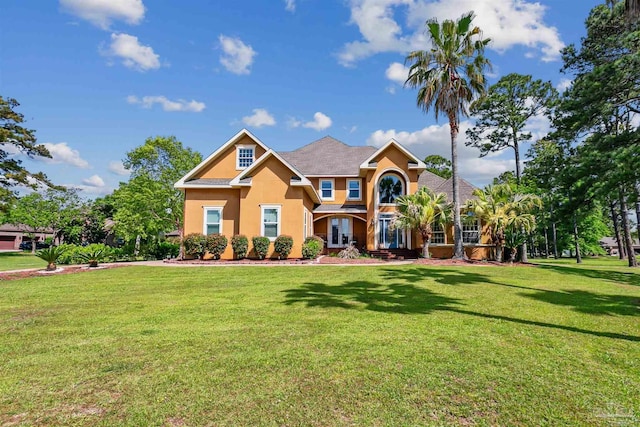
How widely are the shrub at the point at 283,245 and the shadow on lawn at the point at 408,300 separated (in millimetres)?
7413

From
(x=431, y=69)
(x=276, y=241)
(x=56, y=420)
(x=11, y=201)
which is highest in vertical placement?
(x=431, y=69)

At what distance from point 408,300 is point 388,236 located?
→ 14.7 metres

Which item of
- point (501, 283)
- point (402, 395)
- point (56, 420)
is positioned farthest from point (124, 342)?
point (501, 283)

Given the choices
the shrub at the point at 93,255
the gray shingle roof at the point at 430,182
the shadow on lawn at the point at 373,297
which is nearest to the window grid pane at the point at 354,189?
the gray shingle roof at the point at 430,182

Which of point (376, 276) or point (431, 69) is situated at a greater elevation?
point (431, 69)

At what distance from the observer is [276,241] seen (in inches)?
730

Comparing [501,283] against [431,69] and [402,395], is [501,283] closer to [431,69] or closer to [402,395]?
[402,395]

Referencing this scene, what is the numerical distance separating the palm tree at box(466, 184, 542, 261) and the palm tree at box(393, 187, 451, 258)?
1.87 m

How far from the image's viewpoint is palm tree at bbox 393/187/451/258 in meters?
20.2

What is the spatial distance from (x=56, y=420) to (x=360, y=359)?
3.44m

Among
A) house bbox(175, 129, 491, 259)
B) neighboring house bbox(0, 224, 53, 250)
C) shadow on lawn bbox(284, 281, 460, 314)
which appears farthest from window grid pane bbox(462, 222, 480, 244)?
neighboring house bbox(0, 224, 53, 250)

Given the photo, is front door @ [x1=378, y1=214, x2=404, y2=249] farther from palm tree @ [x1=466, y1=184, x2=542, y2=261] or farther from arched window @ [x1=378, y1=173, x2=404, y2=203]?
palm tree @ [x1=466, y1=184, x2=542, y2=261]

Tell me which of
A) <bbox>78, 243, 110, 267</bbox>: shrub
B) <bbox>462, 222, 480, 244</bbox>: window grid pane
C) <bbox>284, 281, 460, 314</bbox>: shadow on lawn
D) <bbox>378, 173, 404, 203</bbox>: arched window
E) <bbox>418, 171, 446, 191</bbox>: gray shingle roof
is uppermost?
<bbox>418, 171, 446, 191</bbox>: gray shingle roof

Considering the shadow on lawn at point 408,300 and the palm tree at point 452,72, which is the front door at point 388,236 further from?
the shadow on lawn at point 408,300
